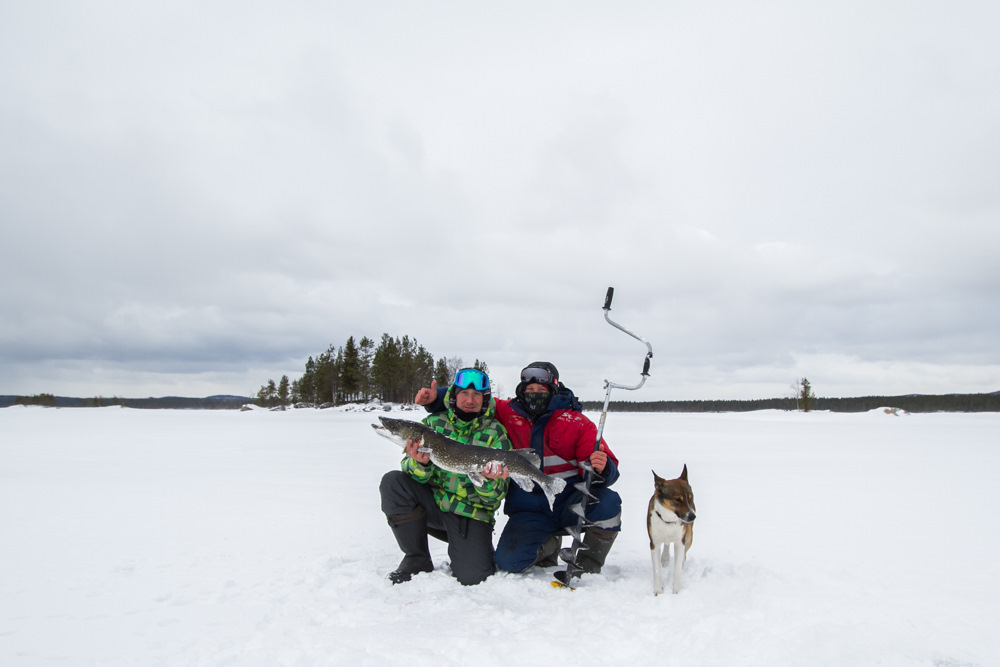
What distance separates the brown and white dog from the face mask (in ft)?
4.28

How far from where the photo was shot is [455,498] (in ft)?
16.8

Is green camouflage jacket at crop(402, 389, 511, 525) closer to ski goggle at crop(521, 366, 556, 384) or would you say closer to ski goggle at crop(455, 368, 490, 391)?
ski goggle at crop(455, 368, 490, 391)

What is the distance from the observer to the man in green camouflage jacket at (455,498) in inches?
195

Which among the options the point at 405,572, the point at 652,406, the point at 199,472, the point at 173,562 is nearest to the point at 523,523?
the point at 405,572

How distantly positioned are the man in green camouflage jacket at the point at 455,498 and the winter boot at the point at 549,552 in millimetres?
484

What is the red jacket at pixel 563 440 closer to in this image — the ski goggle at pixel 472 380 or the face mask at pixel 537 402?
the face mask at pixel 537 402

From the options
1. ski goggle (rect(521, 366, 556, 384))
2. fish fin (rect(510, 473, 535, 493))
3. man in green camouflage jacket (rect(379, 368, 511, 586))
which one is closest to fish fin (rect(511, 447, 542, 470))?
fish fin (rect(510, 473, 535, 493))

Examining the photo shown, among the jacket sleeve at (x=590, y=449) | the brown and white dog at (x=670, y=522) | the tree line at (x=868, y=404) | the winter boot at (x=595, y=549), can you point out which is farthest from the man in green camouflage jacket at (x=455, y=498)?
the tree line at (x=868, y=404)

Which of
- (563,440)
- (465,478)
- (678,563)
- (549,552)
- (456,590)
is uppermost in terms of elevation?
(563,440)

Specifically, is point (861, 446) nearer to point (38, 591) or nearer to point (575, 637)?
point (575, 637)

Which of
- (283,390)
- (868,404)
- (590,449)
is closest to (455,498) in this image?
(590,449)

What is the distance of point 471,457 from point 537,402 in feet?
3.37

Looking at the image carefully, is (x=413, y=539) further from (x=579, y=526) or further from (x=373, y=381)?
(x=373, y=381)

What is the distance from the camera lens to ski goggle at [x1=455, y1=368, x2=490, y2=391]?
5.19 meters
